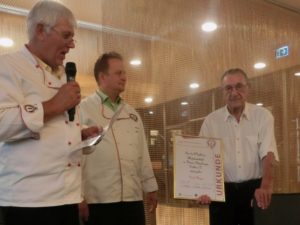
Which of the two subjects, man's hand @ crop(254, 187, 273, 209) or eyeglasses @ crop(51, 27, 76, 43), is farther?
man's hand @ crop(254, 187, 273, 209)

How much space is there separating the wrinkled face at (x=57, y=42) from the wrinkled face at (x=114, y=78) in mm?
707

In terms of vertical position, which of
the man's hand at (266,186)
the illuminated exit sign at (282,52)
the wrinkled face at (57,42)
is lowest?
the man's hand at (266,186)

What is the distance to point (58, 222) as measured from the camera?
45.4 inches

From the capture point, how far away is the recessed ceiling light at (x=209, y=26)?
2.85 meters

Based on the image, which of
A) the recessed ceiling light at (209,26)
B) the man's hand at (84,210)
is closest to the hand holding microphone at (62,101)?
the man's hand at (84,210)

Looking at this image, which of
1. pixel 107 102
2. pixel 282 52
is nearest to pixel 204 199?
pixel 107 102

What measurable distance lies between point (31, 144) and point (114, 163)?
30.1 inches

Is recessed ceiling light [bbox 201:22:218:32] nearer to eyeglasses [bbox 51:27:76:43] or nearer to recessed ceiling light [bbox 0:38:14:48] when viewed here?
recessed ceiling light [bbox 0:38:14:48]

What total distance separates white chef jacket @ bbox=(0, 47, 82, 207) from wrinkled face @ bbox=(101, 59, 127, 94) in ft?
2.53

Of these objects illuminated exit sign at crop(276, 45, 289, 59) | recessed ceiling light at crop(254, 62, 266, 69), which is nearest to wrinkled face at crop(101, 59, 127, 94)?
recessed ceiling light at crop(254, 62, 266, 69)

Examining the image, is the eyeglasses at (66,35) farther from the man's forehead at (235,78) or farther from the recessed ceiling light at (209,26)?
the recessed ceiling light at (209,26)

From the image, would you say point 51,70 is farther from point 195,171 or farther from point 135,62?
point 135,62

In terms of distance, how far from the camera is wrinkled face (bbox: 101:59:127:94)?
1.97 meters

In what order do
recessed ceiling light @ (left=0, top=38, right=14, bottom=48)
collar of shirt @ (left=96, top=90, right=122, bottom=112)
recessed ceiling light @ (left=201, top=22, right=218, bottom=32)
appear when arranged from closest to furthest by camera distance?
collar of shirt @ (left=96, top=90, right=122, bottom=112), recessed ceiling light @ (left=0, top=38, right=14, bottom=48), recessed ceiling light @ (left=201, top=22, right=218, bottom=32)
